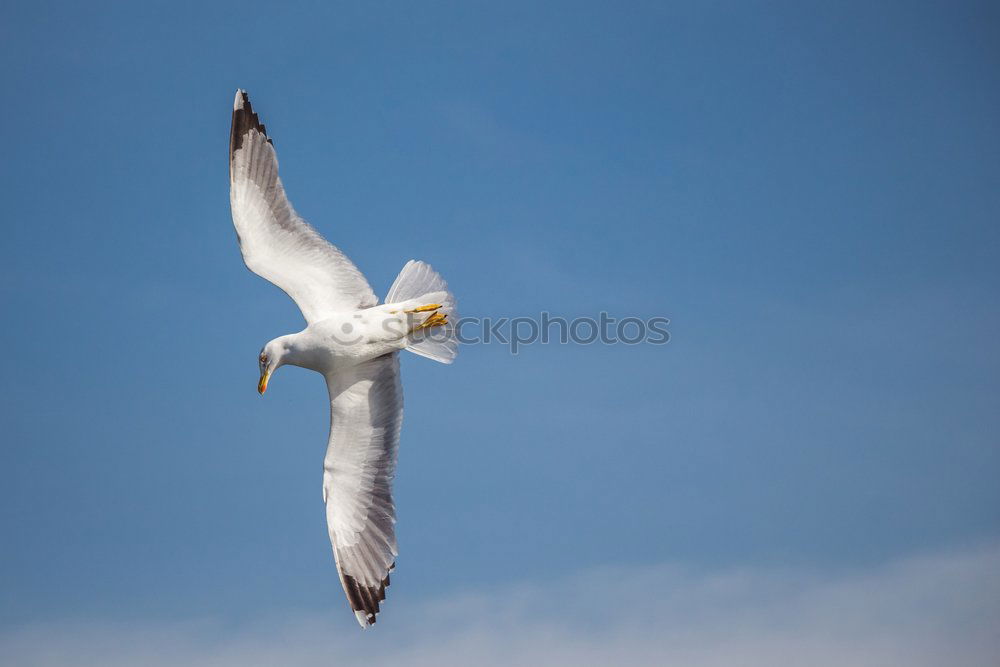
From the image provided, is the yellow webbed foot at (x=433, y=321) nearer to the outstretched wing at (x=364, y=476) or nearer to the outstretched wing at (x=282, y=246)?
the outstretched wing at (x=364, y=476)

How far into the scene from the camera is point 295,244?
34.5ft

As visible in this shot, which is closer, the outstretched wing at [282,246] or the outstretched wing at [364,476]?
the outstretched wing at [364,476]

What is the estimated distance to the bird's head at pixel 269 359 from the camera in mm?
10000

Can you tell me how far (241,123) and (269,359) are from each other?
2.44 meters

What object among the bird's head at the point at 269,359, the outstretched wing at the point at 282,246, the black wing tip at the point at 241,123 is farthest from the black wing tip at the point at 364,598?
the black wing tip at the point at 241,123

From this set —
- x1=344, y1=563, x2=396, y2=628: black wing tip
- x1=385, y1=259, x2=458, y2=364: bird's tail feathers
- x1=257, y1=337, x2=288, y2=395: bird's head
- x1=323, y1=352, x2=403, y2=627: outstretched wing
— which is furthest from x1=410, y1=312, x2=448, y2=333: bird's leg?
x1=344, y1=563, x2=396, y2=628: black wing tip

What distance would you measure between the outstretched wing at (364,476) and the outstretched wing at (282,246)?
0.75m

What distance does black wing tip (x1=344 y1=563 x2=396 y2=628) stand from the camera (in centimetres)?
1020

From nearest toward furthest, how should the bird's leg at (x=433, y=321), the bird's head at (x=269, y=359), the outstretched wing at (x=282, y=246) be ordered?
the bird's head at (x=269, y=359)
the bird's leg at (x=433, y=321)
the outstretched wing at (x=282, y=246)

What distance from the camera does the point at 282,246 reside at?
34.5ft

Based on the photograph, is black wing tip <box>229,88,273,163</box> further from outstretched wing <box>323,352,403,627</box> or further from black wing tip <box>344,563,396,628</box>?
black wing tip <box>344,563,396,628</box>

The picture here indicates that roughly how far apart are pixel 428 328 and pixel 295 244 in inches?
60.8

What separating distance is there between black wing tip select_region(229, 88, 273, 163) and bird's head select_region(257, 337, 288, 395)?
1.96 metres

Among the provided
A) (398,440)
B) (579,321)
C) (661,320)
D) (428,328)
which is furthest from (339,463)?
(661,320)
